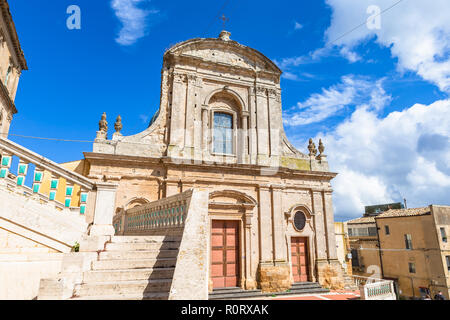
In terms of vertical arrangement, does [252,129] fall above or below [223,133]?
above

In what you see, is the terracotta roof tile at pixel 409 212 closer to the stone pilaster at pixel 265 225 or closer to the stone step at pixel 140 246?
the stone pilaster at pixel 265 225

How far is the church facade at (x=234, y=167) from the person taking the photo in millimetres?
11773

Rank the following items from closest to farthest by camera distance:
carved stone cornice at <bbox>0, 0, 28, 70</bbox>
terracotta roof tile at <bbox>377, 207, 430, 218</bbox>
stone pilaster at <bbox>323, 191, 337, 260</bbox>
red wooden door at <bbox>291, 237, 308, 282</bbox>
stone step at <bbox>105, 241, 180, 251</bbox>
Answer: stone step at <bbox>105, 241, 180, 251</bbox>
carved stone cornice at <bbox>0, 0, 28, 70</bbox>
red wooden door at <bbox>291, 237, 308, 282</bbox>
stone pilaster at <bbox>323, 191, 337, 260</bbox>
terracotta roof tile at <bbox>377, 207, 430, 218</bbox>

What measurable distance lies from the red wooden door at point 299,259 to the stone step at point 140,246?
30.5ft

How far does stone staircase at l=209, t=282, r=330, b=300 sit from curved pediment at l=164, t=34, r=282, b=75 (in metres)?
10.6

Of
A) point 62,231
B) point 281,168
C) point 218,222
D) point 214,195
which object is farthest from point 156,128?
point 62,231

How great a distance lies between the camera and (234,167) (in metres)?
12.8

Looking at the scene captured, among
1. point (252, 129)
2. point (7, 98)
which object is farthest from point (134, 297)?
point (7, 98)

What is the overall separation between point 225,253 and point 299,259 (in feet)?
12.4

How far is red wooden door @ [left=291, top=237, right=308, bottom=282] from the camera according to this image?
13000 mm

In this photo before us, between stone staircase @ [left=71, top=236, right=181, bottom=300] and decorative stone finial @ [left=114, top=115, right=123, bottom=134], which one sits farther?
decorative stone finial @ [left=114, top=115, right=123, bottom=134]

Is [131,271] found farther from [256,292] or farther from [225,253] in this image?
[256,292]

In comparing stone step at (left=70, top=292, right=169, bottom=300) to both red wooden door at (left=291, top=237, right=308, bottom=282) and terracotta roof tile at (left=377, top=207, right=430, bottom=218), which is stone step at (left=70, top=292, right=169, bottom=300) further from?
terracotta roof tile at (left=377, top=207, right=430, bottom=218)

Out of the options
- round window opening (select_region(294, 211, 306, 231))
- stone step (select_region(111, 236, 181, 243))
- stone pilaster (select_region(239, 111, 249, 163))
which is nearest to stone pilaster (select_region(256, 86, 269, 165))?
stone pilaster (select_region(239, 111, 249, 163))
